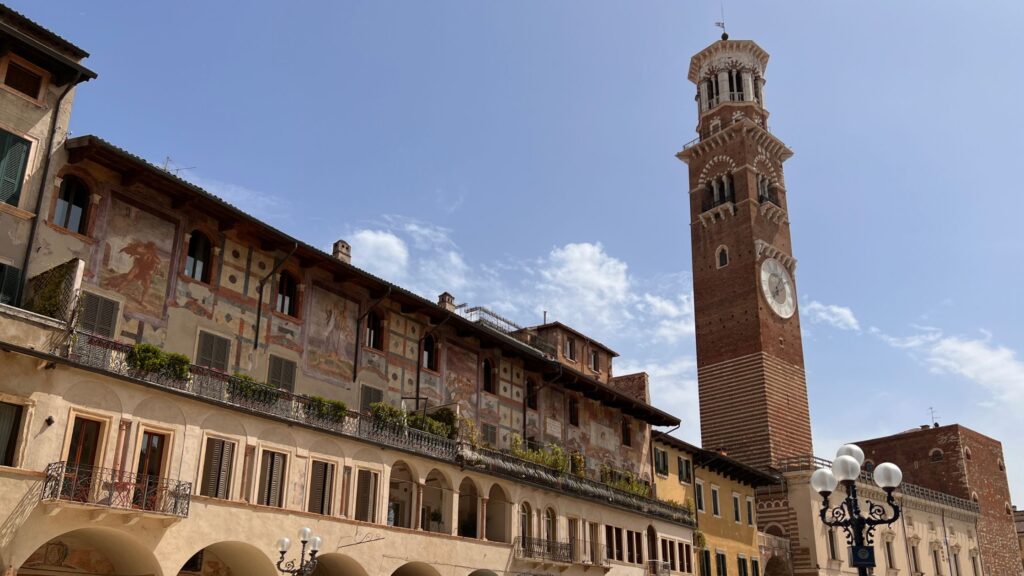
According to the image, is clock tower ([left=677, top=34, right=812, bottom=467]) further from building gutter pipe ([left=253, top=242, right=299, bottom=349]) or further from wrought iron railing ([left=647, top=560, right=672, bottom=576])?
building gutter pipe ([left=253, top=242, right=299, bottom=349])

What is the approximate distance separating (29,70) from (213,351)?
7294 mm

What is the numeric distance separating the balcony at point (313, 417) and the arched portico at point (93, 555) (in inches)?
123

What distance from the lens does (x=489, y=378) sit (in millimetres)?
30922

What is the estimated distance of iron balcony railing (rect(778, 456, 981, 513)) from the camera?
163 ft

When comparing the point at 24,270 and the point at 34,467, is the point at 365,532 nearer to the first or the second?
the point at 34,467

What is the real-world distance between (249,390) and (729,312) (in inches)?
1624

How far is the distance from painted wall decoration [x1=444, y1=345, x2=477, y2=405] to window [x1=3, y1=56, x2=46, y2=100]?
551 inches

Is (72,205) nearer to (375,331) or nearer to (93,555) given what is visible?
(93,555)

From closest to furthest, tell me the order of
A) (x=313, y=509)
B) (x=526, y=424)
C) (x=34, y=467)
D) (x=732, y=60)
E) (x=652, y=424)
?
(x=34, y=467) < (x=313, y=509) < (x=526, y=424) < (x=652, y=424) < (x=732, y=60)

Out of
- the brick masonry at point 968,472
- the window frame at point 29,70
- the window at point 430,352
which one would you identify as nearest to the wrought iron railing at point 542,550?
the window at point 430,352

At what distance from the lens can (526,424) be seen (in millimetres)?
32000

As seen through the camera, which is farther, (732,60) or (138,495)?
(732,60)

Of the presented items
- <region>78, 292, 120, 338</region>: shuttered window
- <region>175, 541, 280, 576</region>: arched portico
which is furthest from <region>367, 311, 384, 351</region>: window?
<region>78, 292, 120, 338</region>: shuttered window

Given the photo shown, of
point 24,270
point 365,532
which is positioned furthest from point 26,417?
point 365,532
